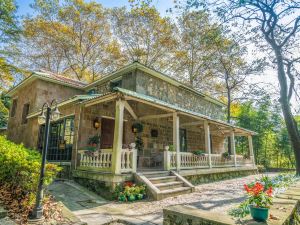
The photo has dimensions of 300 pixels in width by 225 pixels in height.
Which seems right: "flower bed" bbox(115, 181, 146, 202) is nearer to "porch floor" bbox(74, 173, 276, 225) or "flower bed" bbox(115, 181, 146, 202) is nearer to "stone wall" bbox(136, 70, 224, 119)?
"porch floor" bbox(74, 173, 276, 225)

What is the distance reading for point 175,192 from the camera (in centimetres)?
689

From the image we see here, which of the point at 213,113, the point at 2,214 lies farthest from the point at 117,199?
the point at 213,113

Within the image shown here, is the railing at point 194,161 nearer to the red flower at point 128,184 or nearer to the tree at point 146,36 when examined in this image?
the red flower at point 128,184

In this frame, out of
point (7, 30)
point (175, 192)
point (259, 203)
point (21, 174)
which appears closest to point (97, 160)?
point (175, 192)

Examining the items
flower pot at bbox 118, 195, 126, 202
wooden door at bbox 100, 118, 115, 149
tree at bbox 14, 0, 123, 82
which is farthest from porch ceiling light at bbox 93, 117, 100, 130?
tree at bbox 14, 0, 123, 82

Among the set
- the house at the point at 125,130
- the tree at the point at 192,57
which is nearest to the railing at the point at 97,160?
the house at the point at 125,130

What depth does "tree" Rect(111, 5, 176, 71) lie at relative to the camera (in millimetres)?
19406

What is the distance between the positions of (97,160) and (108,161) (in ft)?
1.88

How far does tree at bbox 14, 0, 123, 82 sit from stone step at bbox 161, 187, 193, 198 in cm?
1631

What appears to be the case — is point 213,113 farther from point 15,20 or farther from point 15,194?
point 15,20

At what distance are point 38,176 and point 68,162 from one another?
468 centimetres

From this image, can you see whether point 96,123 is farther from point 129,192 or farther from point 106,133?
point 129,192

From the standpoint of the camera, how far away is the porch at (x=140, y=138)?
693cm

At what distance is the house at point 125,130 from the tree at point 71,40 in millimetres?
6316
